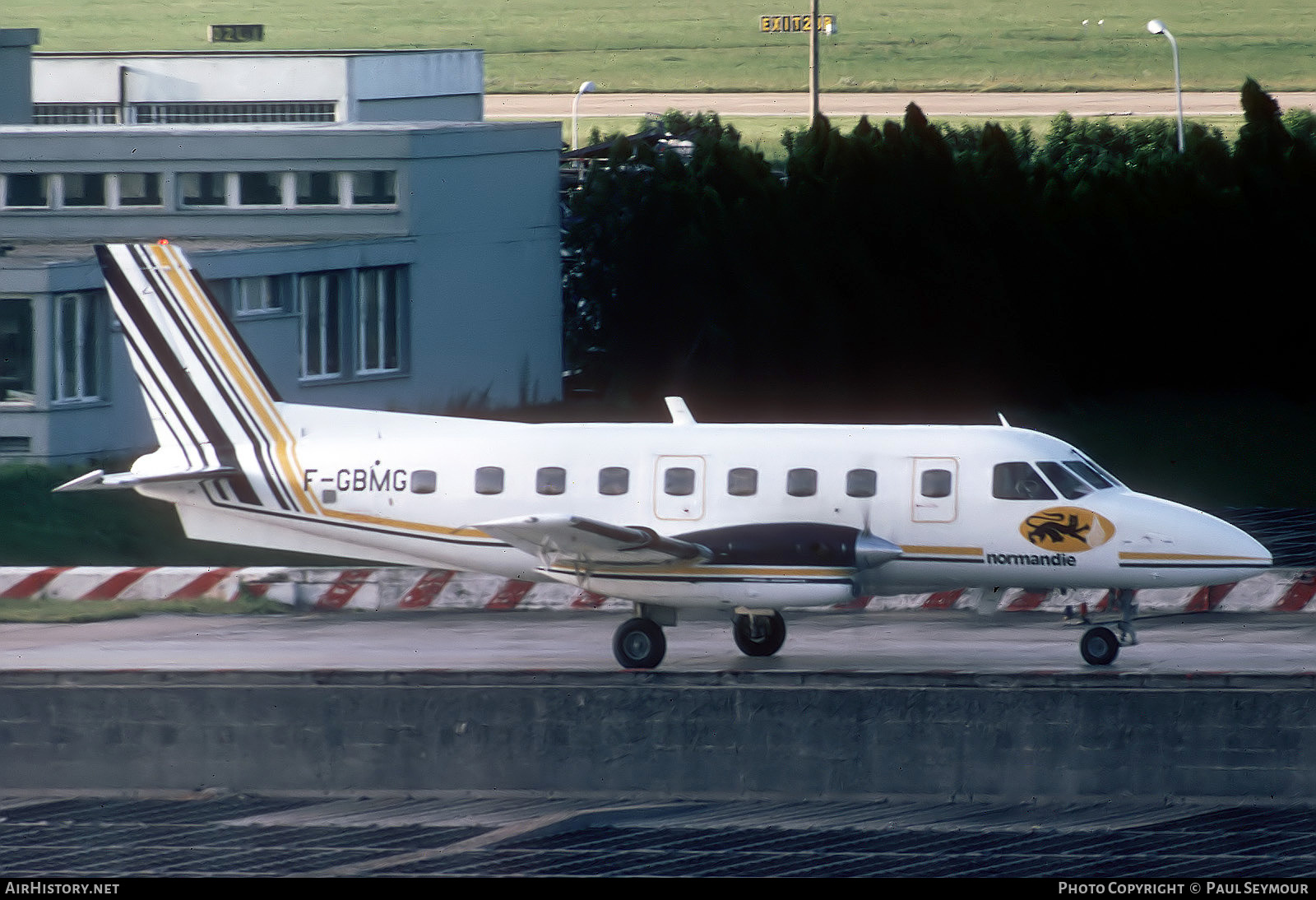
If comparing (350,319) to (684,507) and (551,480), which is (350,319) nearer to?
(551,480)

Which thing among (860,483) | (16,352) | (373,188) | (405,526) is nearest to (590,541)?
(405,526)

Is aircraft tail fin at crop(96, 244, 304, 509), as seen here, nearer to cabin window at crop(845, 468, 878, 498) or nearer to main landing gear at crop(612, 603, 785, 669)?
main landing gear at crop(612, 603, 785, 669)

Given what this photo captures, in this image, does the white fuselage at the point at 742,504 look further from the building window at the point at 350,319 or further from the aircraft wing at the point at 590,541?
the building window at the point at 350,319

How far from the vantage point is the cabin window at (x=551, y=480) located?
19.9m

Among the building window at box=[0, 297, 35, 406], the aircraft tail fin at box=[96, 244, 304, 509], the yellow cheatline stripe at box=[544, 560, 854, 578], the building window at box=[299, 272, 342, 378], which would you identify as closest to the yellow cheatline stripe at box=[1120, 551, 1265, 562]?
Result: the yellow cheatline stripe at box=[544, 560, 854, 578]

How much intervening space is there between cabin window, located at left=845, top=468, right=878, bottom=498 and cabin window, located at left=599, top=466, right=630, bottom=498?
2.13m

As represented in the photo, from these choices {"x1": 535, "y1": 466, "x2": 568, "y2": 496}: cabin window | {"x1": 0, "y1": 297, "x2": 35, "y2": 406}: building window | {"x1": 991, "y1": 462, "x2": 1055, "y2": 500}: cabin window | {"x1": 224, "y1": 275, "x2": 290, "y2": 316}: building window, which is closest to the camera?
{"x1": 991, "y1": 462, "x2": 1055, "y2": 500}: cabin window

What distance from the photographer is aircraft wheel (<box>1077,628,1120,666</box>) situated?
18797mm

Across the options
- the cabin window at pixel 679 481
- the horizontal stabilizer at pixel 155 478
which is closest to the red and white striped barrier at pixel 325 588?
the horizontal stabilizer at pixel 155 478

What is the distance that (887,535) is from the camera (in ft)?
63.5

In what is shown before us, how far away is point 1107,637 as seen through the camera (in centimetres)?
1886

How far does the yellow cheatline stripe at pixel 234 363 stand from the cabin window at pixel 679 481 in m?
3.55

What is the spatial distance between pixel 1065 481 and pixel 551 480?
16.1 ft
